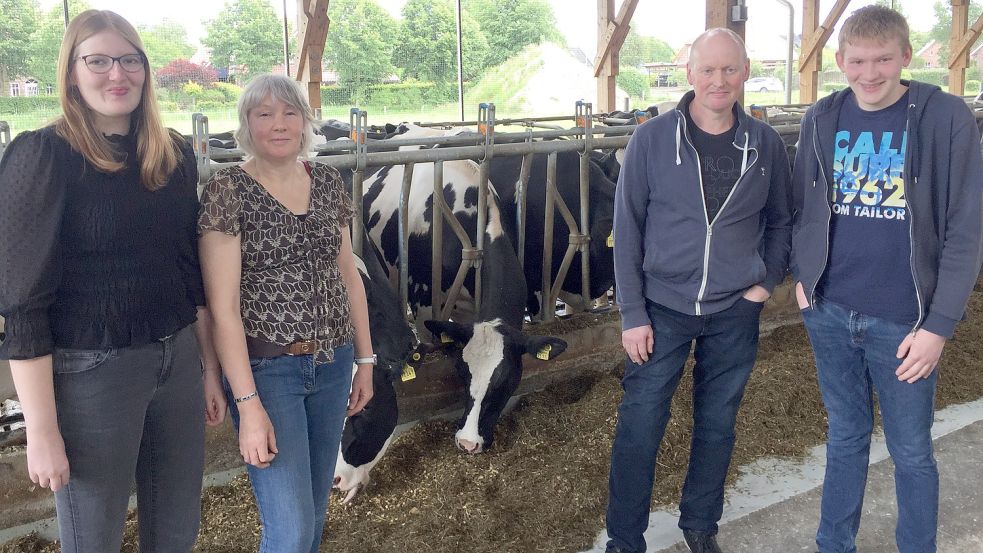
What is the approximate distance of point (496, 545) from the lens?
2.93 meters

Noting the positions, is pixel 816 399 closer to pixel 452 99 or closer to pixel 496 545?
pixel 496 545

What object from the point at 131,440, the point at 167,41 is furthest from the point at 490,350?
the point at 167,41

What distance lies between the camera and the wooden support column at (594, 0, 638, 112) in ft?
27.4

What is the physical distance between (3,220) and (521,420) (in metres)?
2.79

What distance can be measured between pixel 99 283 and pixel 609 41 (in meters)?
7.61

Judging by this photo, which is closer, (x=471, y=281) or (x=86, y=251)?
(x=86, y=251)

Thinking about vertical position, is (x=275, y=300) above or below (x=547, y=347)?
above

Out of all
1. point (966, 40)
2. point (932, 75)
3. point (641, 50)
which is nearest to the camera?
point (966, 40)

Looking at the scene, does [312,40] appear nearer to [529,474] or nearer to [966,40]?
[529,474]

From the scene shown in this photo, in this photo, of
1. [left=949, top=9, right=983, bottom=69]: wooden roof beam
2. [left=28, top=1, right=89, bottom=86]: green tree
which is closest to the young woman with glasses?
[left=28, top=1, right=89, bottom=86]: green tree

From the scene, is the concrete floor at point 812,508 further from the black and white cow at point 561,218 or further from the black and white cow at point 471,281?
the black and white cow at point 561,218

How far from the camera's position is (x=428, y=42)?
36.8 feet

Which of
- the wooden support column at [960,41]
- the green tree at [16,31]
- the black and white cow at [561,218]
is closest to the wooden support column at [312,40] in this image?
the black and white cow at [561,218]

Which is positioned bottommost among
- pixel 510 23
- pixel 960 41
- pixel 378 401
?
pixel 378 401
